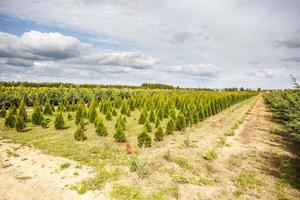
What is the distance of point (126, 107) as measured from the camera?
2184cm

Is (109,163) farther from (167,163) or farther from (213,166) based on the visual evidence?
(213,166)

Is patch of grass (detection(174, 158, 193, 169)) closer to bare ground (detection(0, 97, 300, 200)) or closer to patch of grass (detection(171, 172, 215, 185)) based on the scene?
bare ground (detection(0, 97, 300, 200))

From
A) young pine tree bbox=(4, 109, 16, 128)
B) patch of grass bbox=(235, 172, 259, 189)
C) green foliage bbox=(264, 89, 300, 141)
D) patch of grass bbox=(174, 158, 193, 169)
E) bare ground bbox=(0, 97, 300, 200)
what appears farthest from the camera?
young pine tree bbox=(4, 109, 16, 128)

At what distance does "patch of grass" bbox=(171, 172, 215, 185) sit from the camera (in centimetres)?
743

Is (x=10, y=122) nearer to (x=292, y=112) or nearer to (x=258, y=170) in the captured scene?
(x=258, y=170)

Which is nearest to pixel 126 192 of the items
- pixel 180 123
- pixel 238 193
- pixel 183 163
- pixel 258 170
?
pixel 183 163

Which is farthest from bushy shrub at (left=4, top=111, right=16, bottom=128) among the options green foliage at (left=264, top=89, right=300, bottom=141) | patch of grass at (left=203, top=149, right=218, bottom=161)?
green foliage at (left=264, top=89, right=300, bottom=141)

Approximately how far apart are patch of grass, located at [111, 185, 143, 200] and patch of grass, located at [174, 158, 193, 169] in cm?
245

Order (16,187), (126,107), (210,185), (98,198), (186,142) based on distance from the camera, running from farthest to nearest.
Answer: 1. (126,107)
2. (186,142)
3. (210,185)
4. (16,187)
5. (98,198)

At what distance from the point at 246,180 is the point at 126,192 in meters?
3.83

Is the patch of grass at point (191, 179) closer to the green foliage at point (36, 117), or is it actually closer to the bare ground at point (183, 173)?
the bare ground at point (183, 173)

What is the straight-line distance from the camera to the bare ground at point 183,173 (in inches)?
263

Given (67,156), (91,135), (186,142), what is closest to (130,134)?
(91,135)

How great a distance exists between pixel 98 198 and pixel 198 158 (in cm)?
484
